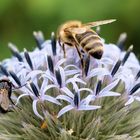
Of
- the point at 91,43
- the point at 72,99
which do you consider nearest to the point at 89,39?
the point at 91,43

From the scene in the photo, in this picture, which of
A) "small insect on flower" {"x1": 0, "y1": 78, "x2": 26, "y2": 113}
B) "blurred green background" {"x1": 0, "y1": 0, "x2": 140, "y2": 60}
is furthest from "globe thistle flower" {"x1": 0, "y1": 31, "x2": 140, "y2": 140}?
"blurred green background" {"x1": 0, "y1": 0, "x2": 140, "y2": 60}

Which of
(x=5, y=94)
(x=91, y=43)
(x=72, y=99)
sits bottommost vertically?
(x=72, y=99)

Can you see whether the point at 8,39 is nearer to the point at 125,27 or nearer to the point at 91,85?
the point at 125,27

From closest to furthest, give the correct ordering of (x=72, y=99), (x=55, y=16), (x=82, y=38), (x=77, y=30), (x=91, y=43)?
(x=72, y=99)
(x=91, y=43)
(x=82, y=38)
(x=77, y=30)
(x=55, y=16)

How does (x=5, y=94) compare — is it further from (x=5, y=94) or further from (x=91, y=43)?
(x=91, y=43)

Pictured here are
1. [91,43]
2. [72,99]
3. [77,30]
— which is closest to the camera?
[72,99]

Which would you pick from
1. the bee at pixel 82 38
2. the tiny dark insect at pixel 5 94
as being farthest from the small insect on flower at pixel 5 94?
the bee at pixel 82 38

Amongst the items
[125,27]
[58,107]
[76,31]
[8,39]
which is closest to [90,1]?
[125,27]
